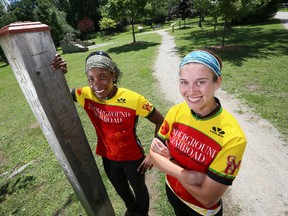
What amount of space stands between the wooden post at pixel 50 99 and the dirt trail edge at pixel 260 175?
2.30 metres

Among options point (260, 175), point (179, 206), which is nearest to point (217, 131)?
point (179, 206)

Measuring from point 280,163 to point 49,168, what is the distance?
4990 millimetres

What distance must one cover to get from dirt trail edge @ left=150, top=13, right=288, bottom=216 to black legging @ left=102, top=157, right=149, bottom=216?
140 centimetres

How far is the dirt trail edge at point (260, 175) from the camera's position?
10.8ft

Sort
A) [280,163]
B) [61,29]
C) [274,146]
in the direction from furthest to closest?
[61,29] < [274,146] < [280,163]

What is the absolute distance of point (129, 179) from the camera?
2.71m

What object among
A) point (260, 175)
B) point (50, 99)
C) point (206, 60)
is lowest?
point (260, 175)

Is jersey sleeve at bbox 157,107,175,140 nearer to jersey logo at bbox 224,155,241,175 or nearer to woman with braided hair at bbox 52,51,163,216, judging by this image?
woman with braided hair at bbox 52,51,163,216

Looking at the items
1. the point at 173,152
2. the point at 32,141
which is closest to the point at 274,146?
the point at 173,152

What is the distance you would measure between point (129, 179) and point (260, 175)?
266cm

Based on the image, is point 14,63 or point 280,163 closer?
point 14,63

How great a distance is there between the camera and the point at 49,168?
16.1ft

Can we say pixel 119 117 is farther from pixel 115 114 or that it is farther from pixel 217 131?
pixel 217 131

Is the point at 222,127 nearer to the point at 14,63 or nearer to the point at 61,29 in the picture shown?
the point at 14,63
